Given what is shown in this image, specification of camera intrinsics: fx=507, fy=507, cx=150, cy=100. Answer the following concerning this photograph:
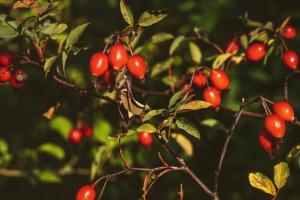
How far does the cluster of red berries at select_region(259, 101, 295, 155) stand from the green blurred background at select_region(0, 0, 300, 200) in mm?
683

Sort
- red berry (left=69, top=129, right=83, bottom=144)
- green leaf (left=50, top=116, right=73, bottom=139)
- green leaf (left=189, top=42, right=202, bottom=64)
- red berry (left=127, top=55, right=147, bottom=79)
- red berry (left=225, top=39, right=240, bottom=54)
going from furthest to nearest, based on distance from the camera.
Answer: green leaf (left=50, top=116, right=73, bottom=139) → red berry (left=69, top=129, right=83, bottom=144) → green leaf (left=189, top=42, right=202, bottom=64) → red berry (left=225, top=39, right=240, bottom=54) → red berry (left=127, top=55, right=147, bottom=79)

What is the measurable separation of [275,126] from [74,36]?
32.8 inches

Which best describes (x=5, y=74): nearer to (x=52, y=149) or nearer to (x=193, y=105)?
(x=193, y=105)

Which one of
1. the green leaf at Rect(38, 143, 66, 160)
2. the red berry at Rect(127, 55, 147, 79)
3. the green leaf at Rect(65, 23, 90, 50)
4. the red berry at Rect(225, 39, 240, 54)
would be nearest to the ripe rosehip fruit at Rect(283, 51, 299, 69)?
the red berry at Rect(225, 39, 240, 54)

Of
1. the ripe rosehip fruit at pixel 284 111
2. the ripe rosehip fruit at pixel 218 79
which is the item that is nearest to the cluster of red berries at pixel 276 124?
the ripe rosehip fruit at pixel 284 111

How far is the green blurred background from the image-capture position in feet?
9.72

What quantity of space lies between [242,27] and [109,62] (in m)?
1.36

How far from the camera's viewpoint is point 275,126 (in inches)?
72.6

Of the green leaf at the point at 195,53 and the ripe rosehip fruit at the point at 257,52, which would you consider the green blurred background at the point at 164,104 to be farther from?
the ripe rosehip fruit at the point at 257,52

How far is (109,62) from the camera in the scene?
6.01 ft

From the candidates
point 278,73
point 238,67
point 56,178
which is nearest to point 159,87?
point 238,67

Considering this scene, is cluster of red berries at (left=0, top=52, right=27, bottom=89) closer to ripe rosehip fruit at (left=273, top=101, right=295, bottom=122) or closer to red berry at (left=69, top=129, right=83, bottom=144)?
red berry at (left=69, top=129, right=83, bottom=144)

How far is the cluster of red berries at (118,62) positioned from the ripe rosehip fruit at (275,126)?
49 centimetres

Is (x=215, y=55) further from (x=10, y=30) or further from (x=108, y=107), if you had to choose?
(x=10, y=30)
